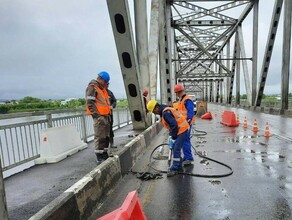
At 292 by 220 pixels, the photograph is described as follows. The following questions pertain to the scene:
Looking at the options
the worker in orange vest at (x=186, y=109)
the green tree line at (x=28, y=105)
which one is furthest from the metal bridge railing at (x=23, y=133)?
the worker in orange vest at (x=186, y=109)

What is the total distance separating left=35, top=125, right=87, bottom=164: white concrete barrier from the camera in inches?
253

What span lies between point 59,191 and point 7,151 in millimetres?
1902

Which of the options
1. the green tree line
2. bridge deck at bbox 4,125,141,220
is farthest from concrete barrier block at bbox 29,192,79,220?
the green tree line

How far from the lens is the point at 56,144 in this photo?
21.9 feet

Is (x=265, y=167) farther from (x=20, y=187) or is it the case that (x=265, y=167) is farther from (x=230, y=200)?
(x=20, y=187)

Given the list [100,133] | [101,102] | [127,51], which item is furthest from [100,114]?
[127,51]

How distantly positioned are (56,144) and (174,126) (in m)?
3.18

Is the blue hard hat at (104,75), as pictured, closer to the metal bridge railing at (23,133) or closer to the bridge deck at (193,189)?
the metal bridge railing at (23,133)

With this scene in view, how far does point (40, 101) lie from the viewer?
9203mm

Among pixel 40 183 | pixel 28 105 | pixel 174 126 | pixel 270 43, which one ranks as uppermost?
pixel 270 43

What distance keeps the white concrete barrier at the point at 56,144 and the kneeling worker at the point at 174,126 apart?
2781mm

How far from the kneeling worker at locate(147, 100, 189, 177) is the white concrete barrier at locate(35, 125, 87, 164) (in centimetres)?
278

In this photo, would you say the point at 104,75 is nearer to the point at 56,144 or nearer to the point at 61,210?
the point at 56,144

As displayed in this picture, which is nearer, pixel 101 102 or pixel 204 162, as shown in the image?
pixel 101 102
